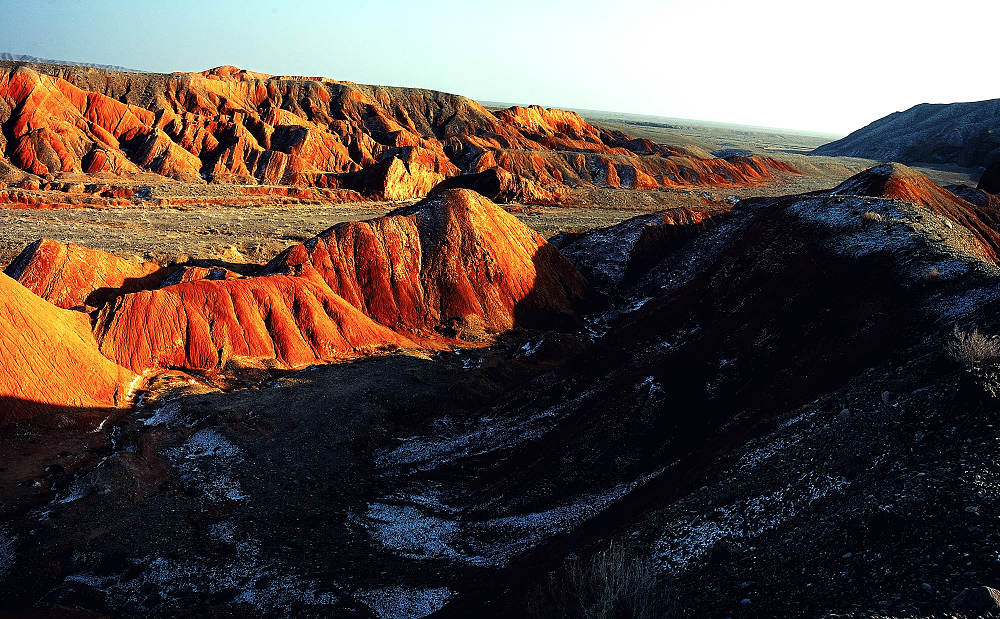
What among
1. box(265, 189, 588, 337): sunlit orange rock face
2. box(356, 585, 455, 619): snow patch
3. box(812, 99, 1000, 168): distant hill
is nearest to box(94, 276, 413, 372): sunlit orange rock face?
box(265, 189, 588, 337): sunlit orange rock face

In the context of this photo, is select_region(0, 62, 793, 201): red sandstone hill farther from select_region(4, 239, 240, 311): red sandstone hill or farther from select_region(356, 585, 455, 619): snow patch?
select_region(356, 585, 455, 619): snow patch

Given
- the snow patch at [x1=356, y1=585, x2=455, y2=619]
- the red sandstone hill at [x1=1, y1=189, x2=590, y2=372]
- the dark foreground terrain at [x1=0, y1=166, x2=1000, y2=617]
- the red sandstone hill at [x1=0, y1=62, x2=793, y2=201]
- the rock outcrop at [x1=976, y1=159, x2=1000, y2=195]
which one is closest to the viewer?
the dark foreground terrain at [x1=0, y1=166, x2=1000, y2=617]

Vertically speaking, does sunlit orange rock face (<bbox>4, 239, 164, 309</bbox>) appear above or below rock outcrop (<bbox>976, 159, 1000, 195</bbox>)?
below

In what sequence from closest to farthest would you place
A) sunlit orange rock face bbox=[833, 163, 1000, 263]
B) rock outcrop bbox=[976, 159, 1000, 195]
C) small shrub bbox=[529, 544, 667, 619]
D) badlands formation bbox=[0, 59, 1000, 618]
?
small shrub bbox=[529, 544, 667, 619] < badlands formation bbox=[0, 59, 1000, 618] < sunlit orange rock face bbox=[833, 163, 1000, 263] < rock outcrop bbox=[976, 159, 1000, 195]

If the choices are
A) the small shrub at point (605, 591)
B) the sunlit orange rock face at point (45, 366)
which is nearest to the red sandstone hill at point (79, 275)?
the sunlit orange rock face at point (45, 366)

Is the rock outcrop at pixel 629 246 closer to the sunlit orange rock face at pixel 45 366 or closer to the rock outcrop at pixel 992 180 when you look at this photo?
the sunlit orange rock face at pixel 45 366

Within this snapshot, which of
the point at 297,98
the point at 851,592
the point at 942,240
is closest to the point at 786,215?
the point at 942,240

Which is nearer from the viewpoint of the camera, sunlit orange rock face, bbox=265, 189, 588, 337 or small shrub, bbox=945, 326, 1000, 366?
small shrub, bbox=945, 326, 1000, 366

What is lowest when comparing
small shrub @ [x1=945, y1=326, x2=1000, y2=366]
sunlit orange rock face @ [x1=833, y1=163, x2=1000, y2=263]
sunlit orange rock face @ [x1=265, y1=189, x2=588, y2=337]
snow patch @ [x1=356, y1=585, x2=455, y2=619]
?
snow patch @ [x1=356, y1=585, x2=455, y2=619]
